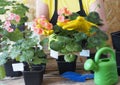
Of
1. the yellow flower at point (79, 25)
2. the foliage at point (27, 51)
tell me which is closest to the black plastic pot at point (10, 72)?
the foliage at point (27, 51)

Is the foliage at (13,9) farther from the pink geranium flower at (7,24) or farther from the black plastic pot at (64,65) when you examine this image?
the black plastic pot at (64,65)

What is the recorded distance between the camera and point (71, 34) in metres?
1.11

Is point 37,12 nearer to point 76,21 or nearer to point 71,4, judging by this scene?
point 71,4

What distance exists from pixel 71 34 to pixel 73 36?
14 mm

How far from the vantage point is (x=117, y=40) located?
4.03ft

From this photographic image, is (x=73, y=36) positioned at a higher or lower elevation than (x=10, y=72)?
higher

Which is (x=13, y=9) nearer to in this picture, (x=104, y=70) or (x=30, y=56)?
(x=30, y=56)

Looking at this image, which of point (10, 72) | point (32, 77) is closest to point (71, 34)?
point (32, 77)

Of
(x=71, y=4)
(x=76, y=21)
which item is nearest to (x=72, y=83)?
(x=76, y=21)

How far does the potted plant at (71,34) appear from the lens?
1064 millimetres

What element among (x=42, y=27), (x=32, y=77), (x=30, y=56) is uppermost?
(x=42, y=27)

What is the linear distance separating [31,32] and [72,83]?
0.32 metres

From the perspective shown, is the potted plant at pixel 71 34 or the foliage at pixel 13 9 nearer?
the potted plant at pixel 71 34

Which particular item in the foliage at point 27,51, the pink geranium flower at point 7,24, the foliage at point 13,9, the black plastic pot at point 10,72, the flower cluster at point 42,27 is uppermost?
the foliage at point 13,9
